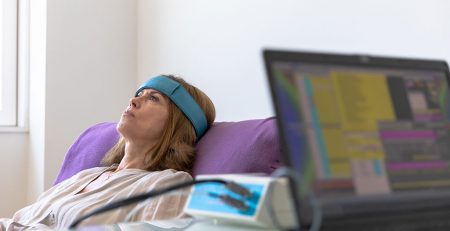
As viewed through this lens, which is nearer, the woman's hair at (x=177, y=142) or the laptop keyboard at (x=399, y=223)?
the laptop keyboard at (x=399, y=223)

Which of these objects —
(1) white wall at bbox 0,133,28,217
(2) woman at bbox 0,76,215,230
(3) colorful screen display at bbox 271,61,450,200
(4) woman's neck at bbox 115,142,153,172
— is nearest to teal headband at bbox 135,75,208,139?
(2) woman at bbox 0,76,215,230

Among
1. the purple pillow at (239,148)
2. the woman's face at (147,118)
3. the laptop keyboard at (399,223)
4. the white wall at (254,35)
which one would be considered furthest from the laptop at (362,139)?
the woman's face at (147,118)

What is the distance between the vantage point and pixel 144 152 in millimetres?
2031

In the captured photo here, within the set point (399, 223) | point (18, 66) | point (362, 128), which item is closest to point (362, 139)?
point (362, 128)

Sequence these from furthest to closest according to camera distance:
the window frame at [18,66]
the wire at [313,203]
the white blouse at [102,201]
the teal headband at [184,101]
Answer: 1. the window frame at [18,66]
2. the teal headband at [184,101]
3. the white blouse at [102,201]
4. the wire at [313,203]

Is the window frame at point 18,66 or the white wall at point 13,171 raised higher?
the window frame at point 18,66

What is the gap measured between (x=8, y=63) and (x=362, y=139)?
8.92 feet

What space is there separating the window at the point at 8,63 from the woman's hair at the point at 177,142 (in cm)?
146

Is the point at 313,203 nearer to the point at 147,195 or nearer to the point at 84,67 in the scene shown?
the point at 147,195

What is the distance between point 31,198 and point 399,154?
8.51 feet

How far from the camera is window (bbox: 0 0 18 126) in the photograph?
320cm

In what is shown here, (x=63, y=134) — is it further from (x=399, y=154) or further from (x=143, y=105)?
(x=399, y=154)

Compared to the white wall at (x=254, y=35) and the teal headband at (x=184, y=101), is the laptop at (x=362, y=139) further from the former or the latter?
the teal headband at (x=184, y=101)

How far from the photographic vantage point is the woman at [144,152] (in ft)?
6.08
